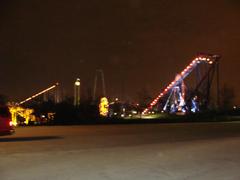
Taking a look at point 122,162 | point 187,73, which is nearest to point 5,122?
point 122,162

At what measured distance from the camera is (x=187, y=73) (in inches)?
3674

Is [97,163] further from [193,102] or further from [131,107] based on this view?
[131,107]

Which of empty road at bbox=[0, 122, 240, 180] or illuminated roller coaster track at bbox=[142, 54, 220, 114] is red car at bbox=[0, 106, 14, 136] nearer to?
empty road at bbox=[0, 122, 240, 180]

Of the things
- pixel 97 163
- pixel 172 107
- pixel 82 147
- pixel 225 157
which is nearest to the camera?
pixel 97 163

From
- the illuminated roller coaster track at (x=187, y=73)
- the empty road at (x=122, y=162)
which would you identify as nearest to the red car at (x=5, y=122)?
the empty road at (x=122, y=162)

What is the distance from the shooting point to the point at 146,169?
482 inches

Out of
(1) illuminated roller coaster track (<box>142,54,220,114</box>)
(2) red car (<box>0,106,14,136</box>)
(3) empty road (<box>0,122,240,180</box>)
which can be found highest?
(1) illuminated roller coaster track (<box>142,54,220,114</box>)

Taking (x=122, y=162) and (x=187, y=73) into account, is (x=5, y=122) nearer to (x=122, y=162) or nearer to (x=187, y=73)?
(x=122, y=162)

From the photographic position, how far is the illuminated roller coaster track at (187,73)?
87.6m

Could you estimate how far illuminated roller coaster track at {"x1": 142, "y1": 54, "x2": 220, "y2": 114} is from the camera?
8756 centimetres

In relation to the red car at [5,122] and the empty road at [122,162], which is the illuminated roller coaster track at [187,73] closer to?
the red car at [5,122]

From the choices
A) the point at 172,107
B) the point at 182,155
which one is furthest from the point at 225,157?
the point at 172,107

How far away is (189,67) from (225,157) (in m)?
77.5

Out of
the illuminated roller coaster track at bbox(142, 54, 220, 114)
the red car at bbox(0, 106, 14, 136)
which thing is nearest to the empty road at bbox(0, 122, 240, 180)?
the red car at bbox(0, 106, 14, 136)
